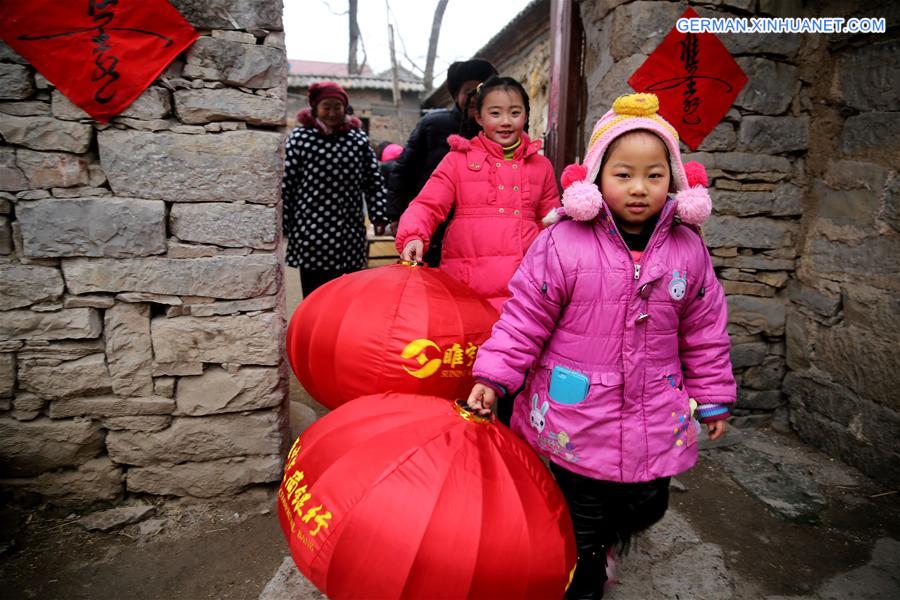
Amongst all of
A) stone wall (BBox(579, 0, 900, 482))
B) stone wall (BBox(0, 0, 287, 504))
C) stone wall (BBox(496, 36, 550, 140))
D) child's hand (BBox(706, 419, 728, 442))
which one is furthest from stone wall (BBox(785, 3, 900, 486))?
stone wall (BBox(496, 36, 550, 140))

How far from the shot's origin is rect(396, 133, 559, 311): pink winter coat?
2379 millimetres

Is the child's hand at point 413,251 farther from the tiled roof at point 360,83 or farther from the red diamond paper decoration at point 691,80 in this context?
the tiled roof at point 360,83

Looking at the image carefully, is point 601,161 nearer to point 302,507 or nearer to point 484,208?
point 484,208

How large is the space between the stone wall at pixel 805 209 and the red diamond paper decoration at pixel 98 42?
2330 mm

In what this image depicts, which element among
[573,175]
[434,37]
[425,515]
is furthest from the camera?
[434,37]

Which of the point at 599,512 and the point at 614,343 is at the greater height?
the point at 614,343

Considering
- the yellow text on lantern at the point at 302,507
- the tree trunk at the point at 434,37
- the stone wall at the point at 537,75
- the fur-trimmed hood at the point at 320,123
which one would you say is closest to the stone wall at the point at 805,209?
the fur-trimmed hood at the point at 320,123

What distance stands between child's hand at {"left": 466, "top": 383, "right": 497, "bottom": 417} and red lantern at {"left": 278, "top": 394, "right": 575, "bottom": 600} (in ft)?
0.15

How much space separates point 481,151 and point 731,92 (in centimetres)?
174

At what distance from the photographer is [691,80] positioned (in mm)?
3125

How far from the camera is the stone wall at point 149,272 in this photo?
2188mm

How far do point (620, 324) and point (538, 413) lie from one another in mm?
382

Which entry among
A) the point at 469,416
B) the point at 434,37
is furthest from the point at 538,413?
the point at 434,37

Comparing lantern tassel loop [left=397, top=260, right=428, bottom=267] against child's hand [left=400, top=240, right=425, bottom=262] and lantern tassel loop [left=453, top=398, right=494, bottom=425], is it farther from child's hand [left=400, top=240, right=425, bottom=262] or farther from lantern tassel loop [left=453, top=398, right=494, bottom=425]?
lantern tassel loop [left=453, top=398, right=494, bottom=425]
